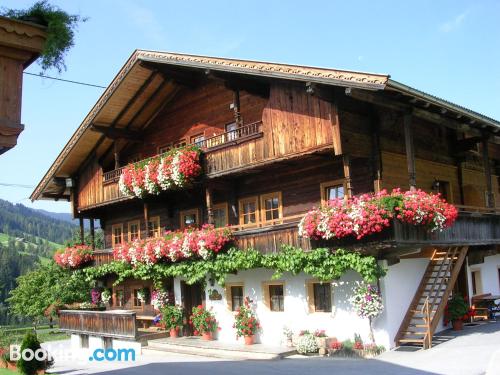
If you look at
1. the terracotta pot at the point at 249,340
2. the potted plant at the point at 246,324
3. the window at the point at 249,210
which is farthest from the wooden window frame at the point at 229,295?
the window at the point at 249,210

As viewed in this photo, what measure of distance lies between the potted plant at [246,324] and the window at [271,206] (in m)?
3.23

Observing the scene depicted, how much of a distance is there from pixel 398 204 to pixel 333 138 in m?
2.62

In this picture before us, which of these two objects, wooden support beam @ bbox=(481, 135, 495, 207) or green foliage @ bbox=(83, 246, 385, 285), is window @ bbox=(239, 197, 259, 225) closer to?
green foliage @ bbox=(83, 246, 385, 285)

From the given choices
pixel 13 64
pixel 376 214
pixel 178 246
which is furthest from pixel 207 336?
pixel 13 64

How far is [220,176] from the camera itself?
64.7ft

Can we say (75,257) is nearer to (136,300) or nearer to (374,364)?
(136,300)

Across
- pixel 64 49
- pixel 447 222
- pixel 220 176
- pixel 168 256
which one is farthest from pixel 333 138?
pixel 64 49

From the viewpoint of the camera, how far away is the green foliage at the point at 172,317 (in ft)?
70.1

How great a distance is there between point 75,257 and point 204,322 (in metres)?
9.28

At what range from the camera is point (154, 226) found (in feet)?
84.3

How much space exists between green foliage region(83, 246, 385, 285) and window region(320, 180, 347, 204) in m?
2.46

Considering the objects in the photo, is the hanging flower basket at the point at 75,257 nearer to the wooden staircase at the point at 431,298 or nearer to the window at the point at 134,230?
the window at the point at 134,230

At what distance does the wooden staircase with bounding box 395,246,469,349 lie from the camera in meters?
16.0

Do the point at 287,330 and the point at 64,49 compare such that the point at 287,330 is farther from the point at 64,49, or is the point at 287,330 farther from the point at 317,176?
the point at 64,49
